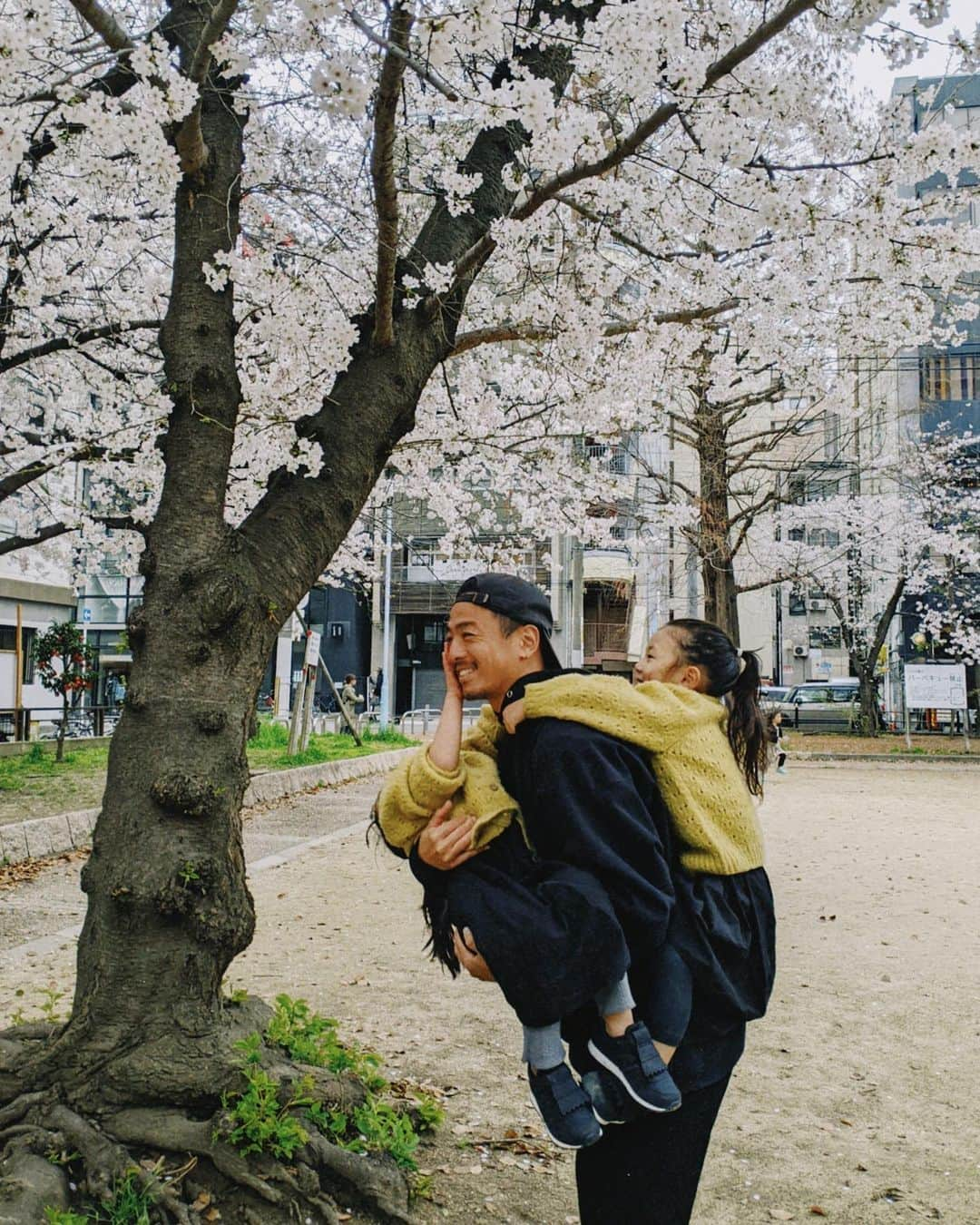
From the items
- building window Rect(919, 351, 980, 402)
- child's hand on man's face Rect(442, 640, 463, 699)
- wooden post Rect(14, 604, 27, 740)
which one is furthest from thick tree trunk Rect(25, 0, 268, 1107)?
building window Rect(919, 351, 980, 402)

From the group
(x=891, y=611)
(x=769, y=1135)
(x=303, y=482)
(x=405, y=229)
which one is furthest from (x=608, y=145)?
(x=891, y=611)

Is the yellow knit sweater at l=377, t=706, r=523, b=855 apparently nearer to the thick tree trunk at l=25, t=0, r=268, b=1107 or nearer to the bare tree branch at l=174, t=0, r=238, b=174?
the thick tree trunk at l=25, t=0, r=268, b=1107

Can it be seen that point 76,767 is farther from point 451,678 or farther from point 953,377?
point 953,377

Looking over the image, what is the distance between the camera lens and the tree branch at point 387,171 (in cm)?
319

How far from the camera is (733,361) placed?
479 inches

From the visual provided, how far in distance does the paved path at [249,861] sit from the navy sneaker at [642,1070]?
495 cm

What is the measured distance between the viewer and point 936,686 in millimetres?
22875

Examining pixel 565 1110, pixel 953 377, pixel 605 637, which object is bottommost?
pixel 565 1110

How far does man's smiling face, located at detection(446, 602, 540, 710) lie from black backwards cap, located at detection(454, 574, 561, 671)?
0.01 meters

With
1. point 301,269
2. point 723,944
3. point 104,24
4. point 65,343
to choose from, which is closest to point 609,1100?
point 723,944

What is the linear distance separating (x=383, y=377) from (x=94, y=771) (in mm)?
10985

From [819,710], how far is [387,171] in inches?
1156

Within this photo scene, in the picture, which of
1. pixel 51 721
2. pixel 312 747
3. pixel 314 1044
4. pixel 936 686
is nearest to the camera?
pixel 314 1044

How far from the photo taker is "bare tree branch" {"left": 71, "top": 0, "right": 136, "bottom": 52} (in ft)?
11.2
